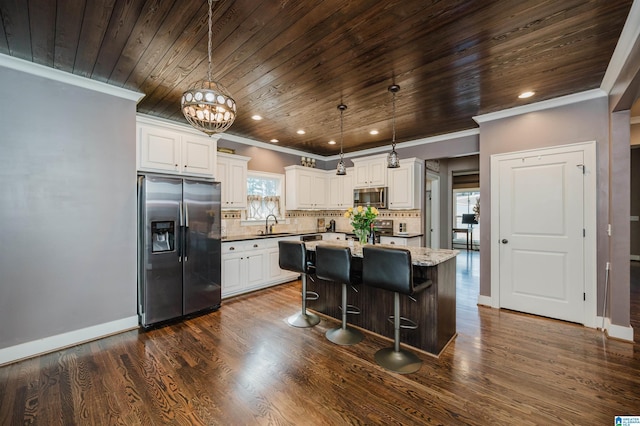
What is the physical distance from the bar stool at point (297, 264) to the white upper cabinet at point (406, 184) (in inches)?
103

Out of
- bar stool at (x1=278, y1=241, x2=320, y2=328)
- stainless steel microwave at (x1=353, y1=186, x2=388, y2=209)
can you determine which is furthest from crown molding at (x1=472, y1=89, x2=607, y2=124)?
bar stool at (x1=278, y1=241, x2=320, y2=328)

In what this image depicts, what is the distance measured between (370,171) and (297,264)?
10.2ft

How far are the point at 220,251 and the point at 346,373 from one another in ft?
7.81

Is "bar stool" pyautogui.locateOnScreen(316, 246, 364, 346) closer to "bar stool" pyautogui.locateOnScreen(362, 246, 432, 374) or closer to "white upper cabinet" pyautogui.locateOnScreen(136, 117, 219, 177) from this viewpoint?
"bar stool" pyautogui.locateOnScreen(362, 246, 432, 374)

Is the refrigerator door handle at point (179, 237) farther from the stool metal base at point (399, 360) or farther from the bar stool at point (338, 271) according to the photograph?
the stool metal base at point (399, 360)

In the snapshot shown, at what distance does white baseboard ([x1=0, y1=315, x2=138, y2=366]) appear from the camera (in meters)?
2.44

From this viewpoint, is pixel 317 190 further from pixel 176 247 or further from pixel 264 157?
pixel 176 247

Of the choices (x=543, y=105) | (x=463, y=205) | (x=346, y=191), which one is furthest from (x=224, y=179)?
(x=463, y=205)

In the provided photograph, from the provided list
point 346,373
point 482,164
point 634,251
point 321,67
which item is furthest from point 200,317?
point 634,251

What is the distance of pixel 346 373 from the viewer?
2.25 m

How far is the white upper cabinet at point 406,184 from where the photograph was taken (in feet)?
16.2

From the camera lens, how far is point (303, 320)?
10.6 feet

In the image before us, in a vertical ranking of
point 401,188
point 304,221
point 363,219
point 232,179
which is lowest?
point 304,221

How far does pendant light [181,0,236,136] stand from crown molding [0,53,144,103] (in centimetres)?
192
